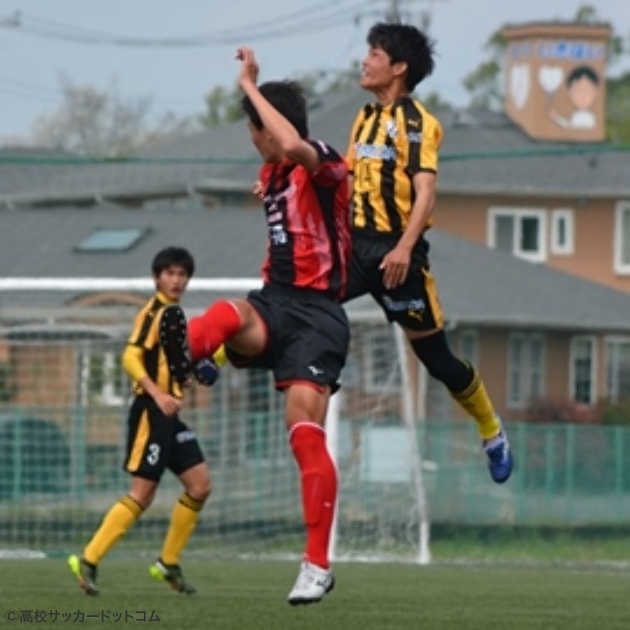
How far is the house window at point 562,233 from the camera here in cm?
4984

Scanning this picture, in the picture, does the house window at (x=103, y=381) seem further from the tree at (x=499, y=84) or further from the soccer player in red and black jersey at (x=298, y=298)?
the tree at (x=499, y=84)

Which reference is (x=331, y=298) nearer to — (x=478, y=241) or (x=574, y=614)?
(x=574, y=614)

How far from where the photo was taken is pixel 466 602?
38.3 ft

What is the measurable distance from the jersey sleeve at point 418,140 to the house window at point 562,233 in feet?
128

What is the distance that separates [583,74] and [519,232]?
313 inches

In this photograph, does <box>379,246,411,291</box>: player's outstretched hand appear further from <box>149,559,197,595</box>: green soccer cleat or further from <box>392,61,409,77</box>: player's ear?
<box>149,559,197,595</box>: green soccer cleat

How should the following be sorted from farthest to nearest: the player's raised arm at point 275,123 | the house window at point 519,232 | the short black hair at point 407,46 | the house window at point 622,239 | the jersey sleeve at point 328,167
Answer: the house window at point 622,239
the house window at point 519,232
the short black hair at point 407,46
the jersey sleeve at point 328,167
the player's raised arm at point 275,123

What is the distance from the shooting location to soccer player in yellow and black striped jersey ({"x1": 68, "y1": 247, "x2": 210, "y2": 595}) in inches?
487

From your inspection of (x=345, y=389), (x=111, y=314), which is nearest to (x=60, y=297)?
(x=111, y=314)

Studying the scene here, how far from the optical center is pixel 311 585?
932cm

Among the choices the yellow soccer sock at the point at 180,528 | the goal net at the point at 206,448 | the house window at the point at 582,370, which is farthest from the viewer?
the house window at the point at 582,370

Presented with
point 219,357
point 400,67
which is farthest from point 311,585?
point 400,67

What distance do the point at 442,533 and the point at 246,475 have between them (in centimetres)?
329

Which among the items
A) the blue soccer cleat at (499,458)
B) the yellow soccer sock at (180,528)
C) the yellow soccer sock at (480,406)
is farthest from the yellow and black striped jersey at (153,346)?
the blue soccer cleat at (499,458)
